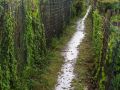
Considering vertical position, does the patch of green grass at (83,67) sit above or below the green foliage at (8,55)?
below

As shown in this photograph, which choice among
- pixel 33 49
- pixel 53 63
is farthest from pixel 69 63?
pixel 33 49

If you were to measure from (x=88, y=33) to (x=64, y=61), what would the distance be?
29.9ft

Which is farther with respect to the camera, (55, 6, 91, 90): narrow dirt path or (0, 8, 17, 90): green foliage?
(55, 6, 91, 90): narrow dirt path

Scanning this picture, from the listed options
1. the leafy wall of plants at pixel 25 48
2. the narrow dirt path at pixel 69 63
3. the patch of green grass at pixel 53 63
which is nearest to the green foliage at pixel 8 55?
the leafy wall of plants at pixel 25 48

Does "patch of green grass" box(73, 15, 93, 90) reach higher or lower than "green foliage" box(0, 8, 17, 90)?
lower

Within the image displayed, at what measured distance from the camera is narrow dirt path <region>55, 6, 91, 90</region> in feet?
38.3

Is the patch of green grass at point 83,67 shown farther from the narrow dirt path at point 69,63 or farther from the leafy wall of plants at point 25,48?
the leafy wall of plants at point 25,48

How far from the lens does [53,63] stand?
47.2 ft

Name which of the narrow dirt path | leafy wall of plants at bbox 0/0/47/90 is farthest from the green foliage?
the narrow dirt path

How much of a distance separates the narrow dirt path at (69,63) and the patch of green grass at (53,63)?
0.21m

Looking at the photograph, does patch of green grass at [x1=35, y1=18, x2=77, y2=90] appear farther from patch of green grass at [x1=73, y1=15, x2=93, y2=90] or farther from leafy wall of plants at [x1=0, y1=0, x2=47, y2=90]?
patch of green grass at [x1=73, y1=15, x2=93, y2=90]

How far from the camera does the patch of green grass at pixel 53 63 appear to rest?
37.5 ft

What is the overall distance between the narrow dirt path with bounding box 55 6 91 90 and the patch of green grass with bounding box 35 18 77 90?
0.21 metres


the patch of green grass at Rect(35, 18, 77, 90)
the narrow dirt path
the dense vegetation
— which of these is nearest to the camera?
the dense vegetation
